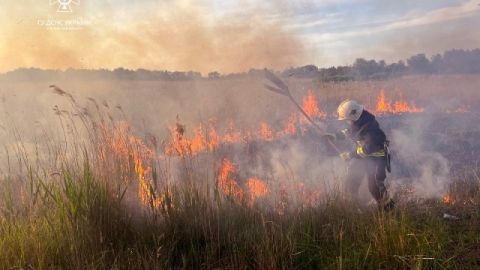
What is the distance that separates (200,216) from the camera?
14.6 ft

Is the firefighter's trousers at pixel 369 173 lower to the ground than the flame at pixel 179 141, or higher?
lower

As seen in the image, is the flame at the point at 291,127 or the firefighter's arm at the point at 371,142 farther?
the flame at the point at 291,127

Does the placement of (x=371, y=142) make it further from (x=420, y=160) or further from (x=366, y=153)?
(x=420, y=160)

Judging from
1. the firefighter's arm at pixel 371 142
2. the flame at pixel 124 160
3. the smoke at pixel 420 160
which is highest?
the flame at pixel 124 160

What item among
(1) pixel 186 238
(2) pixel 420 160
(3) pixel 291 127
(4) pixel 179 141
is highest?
(4) pixel 179 141

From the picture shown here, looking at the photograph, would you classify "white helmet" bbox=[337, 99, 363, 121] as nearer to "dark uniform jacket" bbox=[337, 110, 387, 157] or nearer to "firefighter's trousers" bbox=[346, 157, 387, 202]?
"dark uniform jacket" bbox=[337, 110, 387, 157]

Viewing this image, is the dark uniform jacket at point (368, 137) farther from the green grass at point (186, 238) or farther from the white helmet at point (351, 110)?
the green grass at point (186, 238)

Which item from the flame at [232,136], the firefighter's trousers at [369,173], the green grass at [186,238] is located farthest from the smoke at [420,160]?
the green grass at [186,238]

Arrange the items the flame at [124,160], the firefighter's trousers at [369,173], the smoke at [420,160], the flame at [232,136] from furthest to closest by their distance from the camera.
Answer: the flame at [232,136]
the smoke at [420,160]
the firefighter's trousers at [369,173]
the flame at [124,160]

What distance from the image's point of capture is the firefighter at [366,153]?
7.39m

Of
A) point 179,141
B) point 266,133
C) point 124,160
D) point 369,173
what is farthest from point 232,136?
point 124,160

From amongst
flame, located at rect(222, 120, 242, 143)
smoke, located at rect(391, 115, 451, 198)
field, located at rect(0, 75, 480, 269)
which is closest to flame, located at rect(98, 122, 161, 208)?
field, located at rect(0, 75, 480, 269)

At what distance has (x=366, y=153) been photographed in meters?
7.41

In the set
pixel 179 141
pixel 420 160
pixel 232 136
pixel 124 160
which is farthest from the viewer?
pixel 232 136
